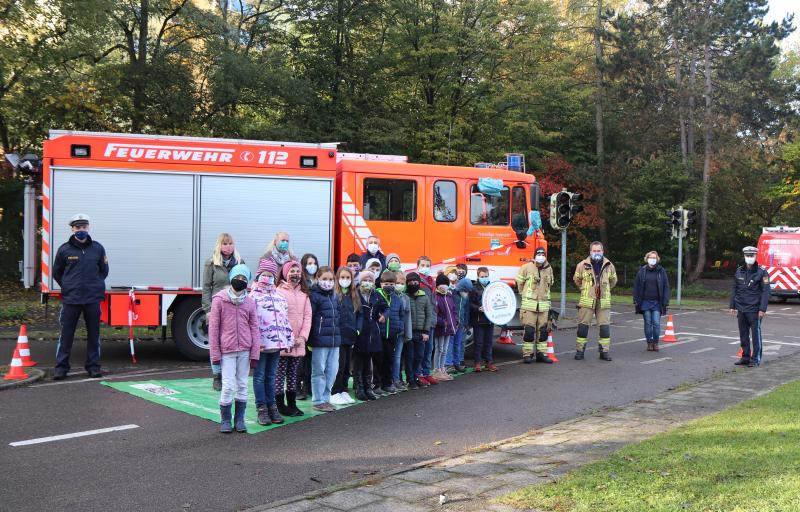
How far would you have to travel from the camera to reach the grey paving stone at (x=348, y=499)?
16.7 feet

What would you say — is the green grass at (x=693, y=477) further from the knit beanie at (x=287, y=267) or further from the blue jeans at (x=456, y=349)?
the blue jeans at (x=456, y=349)

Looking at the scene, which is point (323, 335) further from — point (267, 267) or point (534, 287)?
point (534, 287)

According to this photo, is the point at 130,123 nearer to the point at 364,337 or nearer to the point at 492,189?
the point at 492,189

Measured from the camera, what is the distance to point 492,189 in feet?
41.8

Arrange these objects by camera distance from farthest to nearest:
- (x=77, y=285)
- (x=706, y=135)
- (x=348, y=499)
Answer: (x=706, y=135)
(x=77, y=285)
(x=348, y=499)

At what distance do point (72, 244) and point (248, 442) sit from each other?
15.4ft

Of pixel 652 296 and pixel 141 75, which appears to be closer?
pixel 652 296

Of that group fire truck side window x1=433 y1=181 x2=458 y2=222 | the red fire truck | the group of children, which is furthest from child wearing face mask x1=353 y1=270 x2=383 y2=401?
fire truck side window x1=433 y1=181 x2=458 y2=222

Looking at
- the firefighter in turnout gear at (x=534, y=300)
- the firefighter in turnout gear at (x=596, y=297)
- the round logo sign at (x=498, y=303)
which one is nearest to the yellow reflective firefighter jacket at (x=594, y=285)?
the firefighter in turnout gear at (x=596, y=297)

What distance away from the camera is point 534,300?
1220 centimetres

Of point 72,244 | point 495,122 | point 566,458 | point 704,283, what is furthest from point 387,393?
point 704,283

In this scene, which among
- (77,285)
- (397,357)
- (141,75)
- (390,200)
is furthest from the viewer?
(141,75)

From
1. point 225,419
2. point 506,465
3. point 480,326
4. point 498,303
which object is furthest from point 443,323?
point 506,465

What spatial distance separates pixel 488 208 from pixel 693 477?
25.9 feet
